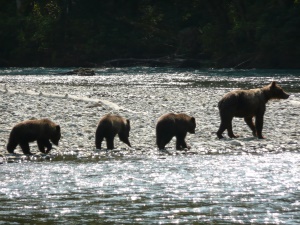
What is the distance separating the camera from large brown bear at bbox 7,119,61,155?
567 inches

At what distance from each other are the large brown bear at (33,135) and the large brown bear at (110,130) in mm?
807

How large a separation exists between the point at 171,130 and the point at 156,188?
3.74 metres

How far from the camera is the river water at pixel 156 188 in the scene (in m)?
9.83

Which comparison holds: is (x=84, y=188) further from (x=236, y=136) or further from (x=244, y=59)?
(x=244, y=59)

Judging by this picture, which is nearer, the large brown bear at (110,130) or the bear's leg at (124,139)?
the large brown bear at (110,130)

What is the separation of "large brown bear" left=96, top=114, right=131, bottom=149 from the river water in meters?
0.46

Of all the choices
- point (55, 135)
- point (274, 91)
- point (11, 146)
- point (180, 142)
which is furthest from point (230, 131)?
point (11, 146)

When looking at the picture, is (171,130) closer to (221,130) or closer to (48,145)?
(221,130)

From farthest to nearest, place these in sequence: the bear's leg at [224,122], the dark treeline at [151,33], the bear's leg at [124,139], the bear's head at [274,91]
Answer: the dark treeline at [151,33]
the bear's head at [274,91]
the bear's leg at [224,122]
the bear's leg at [124,139]

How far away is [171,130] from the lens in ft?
50.4

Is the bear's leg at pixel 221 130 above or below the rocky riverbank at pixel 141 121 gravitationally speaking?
above

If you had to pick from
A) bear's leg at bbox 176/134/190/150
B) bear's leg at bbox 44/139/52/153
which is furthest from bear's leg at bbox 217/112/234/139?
bear's leg at bbox 44/139/52/153

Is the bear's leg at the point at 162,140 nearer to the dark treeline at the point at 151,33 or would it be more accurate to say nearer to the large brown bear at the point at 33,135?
the large brown bear at the point at 33,135

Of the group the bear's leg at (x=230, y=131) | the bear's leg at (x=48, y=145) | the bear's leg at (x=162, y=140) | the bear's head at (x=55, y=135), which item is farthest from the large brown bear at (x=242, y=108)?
the bear's leg at (x=48, y=145)
